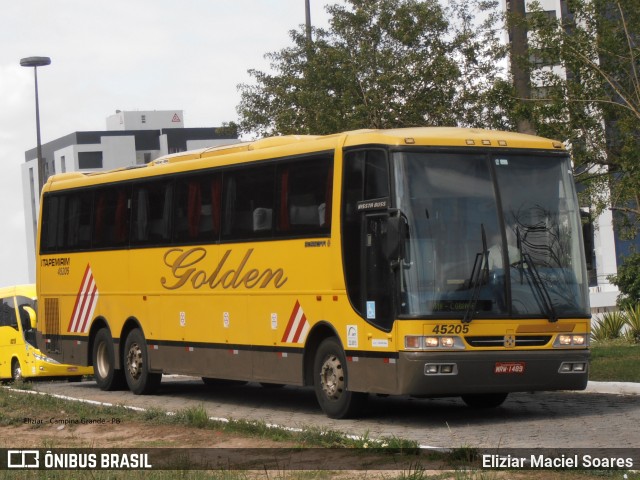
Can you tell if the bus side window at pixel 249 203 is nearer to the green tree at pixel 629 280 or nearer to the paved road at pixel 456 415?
the paved road at pixel 456 415

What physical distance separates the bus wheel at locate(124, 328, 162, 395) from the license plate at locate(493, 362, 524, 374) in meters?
7.75

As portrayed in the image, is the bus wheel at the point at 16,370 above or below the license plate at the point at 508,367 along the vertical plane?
below

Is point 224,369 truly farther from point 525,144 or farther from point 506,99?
point 506,99

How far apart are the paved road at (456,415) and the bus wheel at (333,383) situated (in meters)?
0.16

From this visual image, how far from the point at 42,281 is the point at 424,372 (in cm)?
1195

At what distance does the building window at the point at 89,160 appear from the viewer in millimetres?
129125

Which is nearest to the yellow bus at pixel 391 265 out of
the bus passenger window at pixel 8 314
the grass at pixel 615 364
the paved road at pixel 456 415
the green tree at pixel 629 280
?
the paved road at pixel 456 415

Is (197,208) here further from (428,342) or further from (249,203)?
(428,342)

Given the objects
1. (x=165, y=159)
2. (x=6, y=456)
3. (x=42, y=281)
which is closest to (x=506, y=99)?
(x=165, y=159)

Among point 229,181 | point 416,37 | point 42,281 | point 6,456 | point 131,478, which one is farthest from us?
point 416,37

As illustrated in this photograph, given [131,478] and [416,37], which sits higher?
[416,37]

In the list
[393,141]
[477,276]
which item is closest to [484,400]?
[477,276]

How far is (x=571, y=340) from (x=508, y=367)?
980mm

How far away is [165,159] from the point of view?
21.3m
